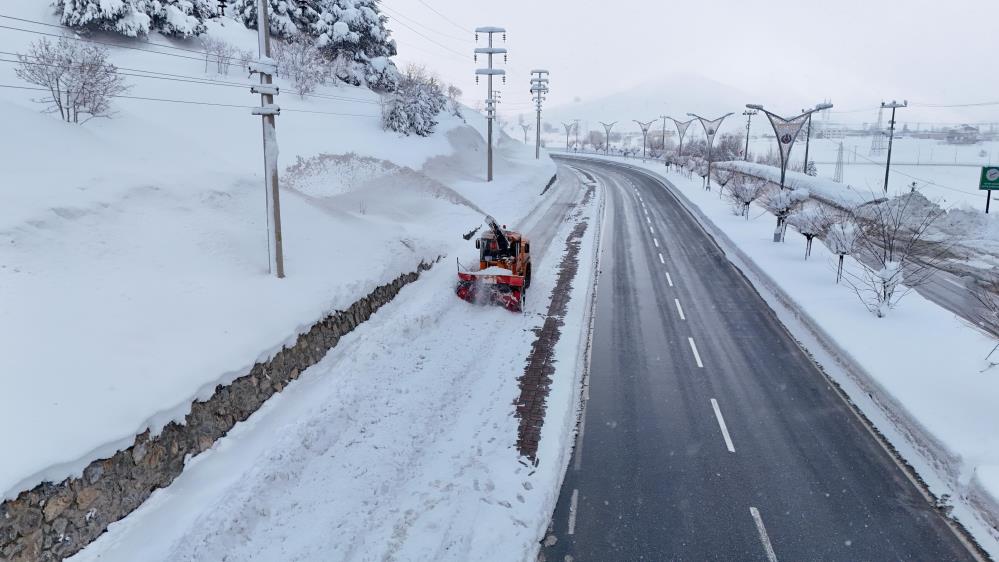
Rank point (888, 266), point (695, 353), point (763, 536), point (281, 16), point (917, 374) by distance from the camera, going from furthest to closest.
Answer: point (281, 16), point (888, 266), point (695, 353), point (917, 374), point (763, 536)

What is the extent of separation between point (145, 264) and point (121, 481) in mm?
5539

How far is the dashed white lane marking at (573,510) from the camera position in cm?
910

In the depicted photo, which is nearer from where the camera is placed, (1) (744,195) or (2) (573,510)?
(2) (573,510)

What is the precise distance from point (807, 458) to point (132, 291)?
526 inches

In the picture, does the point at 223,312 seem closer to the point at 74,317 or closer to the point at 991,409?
the point at 74,317

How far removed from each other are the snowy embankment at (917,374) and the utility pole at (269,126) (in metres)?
14.4

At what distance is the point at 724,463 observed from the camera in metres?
10.9

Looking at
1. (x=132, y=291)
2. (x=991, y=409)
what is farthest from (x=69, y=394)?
(x=991, y=409)

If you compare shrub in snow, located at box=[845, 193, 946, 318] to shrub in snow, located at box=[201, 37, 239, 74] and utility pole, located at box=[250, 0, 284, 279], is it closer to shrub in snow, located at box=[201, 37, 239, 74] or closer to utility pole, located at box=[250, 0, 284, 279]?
utility pole, located at box=[250, 0, 284, 279]

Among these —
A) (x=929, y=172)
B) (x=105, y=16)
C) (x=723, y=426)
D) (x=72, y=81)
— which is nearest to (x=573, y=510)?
(x=723, y=426)

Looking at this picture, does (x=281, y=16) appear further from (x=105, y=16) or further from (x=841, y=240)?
(x=841, y=240)

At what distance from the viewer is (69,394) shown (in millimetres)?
8203

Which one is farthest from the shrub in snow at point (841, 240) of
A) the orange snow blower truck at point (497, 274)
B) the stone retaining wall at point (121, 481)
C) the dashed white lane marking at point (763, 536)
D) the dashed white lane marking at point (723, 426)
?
the stone retaining wall at point (121, 481)

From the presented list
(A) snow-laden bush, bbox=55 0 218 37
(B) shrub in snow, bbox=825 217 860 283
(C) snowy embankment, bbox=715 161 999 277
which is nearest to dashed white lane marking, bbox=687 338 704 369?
(B) shrub in snow, bbox=825 217 860 283
